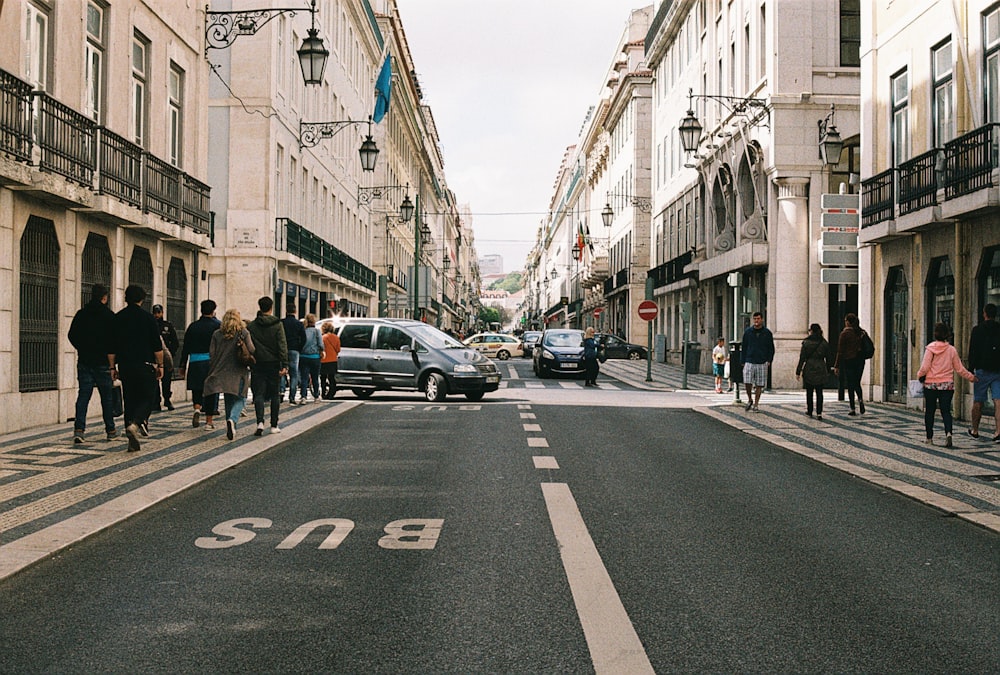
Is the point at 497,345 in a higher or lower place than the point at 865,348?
lower

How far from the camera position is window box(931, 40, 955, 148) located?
68.0 feet

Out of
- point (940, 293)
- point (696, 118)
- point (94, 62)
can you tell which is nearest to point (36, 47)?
point (94, 62)

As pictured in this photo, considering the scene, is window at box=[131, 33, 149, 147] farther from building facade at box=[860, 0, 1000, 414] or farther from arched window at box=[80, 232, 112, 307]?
building facade at box=[860, 0, 1000, 414]

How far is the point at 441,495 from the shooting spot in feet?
31.1

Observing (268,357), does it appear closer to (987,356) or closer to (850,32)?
(987,356)

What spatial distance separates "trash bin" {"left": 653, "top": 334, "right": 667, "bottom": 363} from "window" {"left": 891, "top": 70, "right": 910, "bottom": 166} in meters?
30.1

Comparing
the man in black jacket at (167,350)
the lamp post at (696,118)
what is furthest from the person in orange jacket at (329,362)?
the lamp post at (696,118)

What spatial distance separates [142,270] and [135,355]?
27.8 feet

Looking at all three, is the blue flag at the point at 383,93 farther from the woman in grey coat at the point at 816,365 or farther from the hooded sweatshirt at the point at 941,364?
the hooded sweatshirt at the point at 941,364

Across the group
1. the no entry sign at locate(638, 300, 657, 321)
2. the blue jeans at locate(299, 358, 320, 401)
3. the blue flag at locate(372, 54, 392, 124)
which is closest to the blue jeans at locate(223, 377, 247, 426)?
the blue jeans at locate(299, 358, 320, 401)

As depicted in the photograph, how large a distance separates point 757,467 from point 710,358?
101 feet

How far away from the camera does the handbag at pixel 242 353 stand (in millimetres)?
14516

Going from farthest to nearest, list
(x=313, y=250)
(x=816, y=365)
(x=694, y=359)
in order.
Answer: (x=694, y=359) → (x=313, y=250) → (x=816, y=365)

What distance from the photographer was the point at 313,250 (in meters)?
36.5
